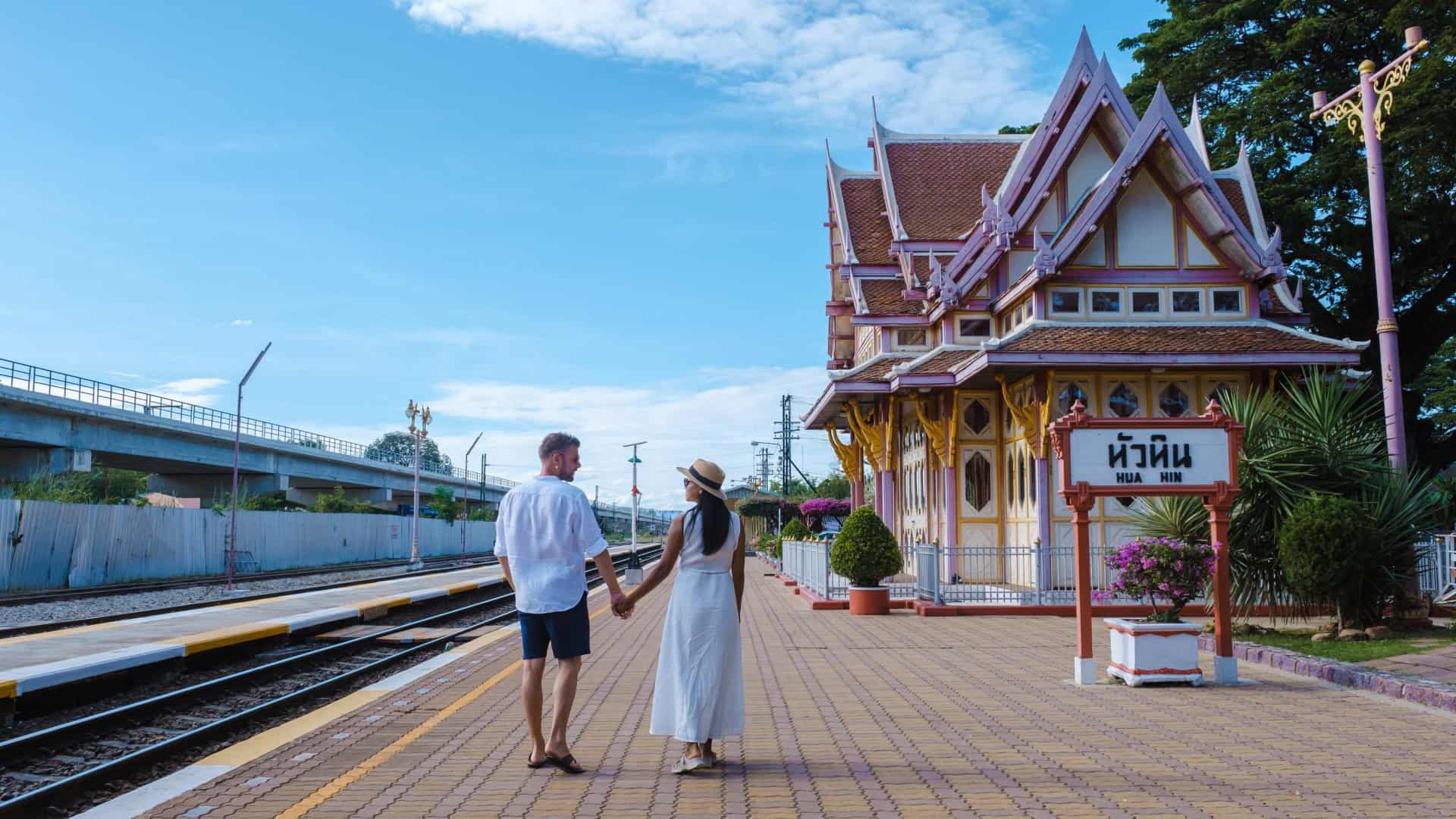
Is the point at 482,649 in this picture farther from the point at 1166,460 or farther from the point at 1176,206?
the point at 1176,206

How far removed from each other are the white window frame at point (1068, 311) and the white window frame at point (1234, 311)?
231 cm

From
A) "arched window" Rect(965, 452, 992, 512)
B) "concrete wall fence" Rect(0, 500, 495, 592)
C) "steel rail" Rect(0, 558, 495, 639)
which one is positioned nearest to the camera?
"steel rail" Rect(0, 558, 495, 639)

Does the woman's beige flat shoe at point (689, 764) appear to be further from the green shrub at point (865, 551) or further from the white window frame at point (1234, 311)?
the white window frame at point (1234, 311)

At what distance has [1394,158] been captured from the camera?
2684 centimetres

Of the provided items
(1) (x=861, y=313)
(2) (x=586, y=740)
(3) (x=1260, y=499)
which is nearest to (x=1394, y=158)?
(1) (x=861, y=313)

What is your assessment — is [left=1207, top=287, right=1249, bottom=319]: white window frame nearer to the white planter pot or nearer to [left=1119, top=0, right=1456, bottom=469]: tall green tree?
[left=1119, top=0, right=1456, bottom=469]: tall green tree

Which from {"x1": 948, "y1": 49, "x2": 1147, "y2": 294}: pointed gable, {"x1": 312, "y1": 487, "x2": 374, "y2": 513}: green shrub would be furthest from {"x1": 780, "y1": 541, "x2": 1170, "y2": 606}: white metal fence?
{"x1": 312, "y1": 487, "x2": 374, "y2": 513}: green shrub

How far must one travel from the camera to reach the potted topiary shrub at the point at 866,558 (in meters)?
17.9

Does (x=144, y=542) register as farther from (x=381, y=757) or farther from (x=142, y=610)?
(x=381, y=757)

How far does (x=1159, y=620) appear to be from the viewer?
10.2 meters

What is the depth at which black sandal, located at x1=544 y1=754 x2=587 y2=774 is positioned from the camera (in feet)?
20.6

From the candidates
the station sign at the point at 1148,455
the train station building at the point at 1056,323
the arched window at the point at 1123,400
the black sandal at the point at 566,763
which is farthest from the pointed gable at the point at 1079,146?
the black sandal at the point at 566,763

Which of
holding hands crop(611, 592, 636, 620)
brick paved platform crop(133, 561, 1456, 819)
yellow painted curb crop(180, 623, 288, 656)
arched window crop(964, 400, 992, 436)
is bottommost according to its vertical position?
yellow painted curb crop(180, 623, 288, 656)

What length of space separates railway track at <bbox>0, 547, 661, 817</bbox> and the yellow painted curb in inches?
31.0
